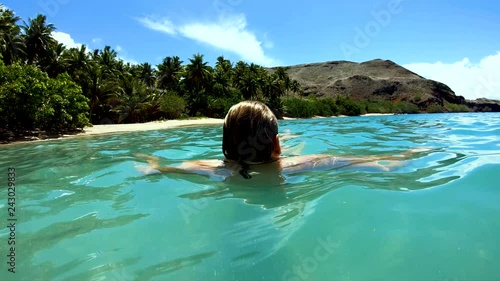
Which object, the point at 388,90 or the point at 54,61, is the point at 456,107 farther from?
the point at 54,61

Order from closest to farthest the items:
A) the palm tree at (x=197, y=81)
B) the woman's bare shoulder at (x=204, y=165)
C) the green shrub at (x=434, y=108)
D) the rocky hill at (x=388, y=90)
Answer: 1. the woman's bare shoulder at (x=204, y=165)
2. the palm tree at (x=197, y=81)
3. the green shrub at (x=434, y=108)
4. the rocky hill at (x=388, y=90)

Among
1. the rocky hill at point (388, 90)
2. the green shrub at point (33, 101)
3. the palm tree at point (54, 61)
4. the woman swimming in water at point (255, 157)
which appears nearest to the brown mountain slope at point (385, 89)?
the rocky hill at point (388, 90)

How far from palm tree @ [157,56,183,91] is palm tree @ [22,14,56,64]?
62.9ft

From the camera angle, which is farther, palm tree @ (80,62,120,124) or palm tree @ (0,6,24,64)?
palm tree @ (80,62,120,124)

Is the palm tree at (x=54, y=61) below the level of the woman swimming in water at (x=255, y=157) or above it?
above

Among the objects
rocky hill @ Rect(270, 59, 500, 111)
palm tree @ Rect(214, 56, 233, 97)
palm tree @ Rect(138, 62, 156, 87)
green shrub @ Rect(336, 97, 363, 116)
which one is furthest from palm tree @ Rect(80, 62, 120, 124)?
rocky hill @ Rect(270, 59, 500, 111)

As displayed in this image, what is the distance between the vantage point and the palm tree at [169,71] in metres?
56.6

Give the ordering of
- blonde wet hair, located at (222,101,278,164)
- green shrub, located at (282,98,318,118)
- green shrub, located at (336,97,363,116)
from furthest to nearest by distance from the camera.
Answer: green shrub, located at (336,97,363,116) → green shrub, located at (282,98,318,118) → blonde wet hair, located at (222,101,278,164)

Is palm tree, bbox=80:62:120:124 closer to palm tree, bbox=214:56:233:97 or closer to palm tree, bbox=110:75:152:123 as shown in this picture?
palm tree, bbox=110:75:152:123

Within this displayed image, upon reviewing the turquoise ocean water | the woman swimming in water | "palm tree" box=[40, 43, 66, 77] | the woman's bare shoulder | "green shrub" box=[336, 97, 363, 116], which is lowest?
the turquoise ocean water

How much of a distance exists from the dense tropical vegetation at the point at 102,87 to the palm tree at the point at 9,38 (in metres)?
0.08

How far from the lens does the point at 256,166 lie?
3.62 meters

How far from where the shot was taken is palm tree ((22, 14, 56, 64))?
126 ft

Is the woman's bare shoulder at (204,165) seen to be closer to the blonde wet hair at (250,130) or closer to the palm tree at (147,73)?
the blonde wet hair at (250,130)
